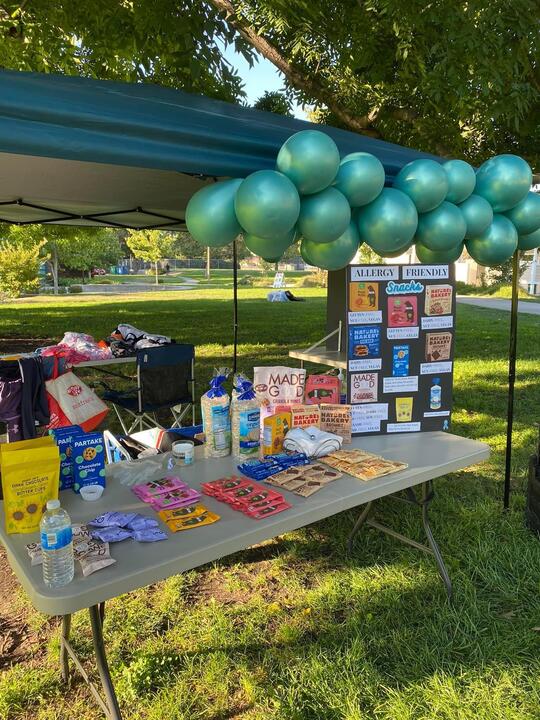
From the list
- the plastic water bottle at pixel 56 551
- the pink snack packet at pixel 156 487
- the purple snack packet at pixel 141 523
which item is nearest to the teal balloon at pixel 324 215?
the pink snack packet at pixel 156 487

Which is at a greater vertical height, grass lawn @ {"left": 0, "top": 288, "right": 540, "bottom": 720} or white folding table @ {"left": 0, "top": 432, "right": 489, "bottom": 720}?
white folding table @ {"left": 0, "top": 432, "right": 489, "bottom": 720}

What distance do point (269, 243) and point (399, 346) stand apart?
0.95m

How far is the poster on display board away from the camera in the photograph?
258 cm

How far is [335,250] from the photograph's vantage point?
2.28 m

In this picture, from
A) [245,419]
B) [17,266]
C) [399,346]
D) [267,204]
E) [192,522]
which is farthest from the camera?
[17,266]

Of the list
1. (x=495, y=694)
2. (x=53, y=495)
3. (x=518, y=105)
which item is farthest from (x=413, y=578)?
(x=518, y=105)

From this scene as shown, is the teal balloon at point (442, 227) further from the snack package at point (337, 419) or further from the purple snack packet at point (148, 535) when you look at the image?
the purple snack packet at point (148, 535)

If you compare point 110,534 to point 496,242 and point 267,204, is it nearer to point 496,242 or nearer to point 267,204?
point 267,204

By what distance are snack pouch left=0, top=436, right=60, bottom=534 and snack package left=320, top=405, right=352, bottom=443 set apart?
1.25 meters

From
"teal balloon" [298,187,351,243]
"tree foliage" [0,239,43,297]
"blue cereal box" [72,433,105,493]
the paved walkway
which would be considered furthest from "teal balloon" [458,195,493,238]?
"tree foliage" [0,239,43,297]

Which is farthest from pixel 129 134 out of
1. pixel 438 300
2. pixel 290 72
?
pixel 290 72

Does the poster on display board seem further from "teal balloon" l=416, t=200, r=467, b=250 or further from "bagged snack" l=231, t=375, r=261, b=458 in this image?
"bagged snack" l=231, t=375, r=261, b=458

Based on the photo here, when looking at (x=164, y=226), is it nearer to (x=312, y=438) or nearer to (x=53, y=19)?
(x=53, y=19)

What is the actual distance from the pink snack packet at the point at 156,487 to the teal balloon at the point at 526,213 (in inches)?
86.0
